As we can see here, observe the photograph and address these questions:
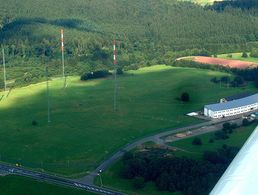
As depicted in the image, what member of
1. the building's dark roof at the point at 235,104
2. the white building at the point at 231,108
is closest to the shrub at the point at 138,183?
the white building at the point at 231,108

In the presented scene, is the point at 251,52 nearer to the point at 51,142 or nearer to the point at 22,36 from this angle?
the point at 22,36

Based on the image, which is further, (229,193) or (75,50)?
(75,50)

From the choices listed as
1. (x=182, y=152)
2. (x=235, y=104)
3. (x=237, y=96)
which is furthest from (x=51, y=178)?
(x=237, y=96)

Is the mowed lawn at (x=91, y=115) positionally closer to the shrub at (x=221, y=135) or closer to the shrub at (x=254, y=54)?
the shrub at (x=221, y=135)

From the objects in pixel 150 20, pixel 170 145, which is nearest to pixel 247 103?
pixel 170 145

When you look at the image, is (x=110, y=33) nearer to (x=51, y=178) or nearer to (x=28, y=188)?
(x=51, y=178)

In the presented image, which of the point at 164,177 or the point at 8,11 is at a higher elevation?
the point at 8,11
